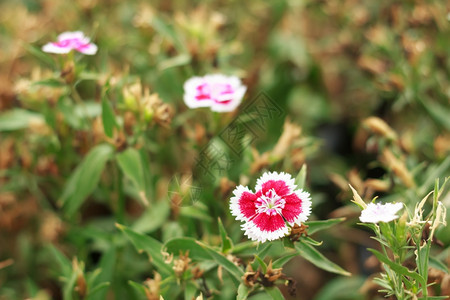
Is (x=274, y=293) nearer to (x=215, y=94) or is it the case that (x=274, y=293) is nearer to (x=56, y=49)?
(x=215, y=94)

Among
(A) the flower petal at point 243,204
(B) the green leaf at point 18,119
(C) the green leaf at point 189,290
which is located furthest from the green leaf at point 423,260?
(B) the green leaf at point 18,119

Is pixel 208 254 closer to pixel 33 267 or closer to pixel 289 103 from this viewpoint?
pixel 33 267

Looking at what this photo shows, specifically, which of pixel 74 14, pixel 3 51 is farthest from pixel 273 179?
pixel 3 51

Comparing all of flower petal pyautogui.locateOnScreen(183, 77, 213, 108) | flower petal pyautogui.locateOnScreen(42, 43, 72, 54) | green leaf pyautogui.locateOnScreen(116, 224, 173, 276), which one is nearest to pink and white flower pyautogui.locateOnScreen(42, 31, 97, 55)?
flower petal pyautogui.locateOnScreen(42, 43, 72, 54)

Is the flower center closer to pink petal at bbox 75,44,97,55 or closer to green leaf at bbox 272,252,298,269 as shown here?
green leaf at bbox 272,252,298,269

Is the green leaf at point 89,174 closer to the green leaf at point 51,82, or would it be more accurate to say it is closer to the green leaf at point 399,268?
the green leaf at point 51,82

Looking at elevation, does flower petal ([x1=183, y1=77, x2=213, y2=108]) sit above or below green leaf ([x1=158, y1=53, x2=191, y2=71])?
below
